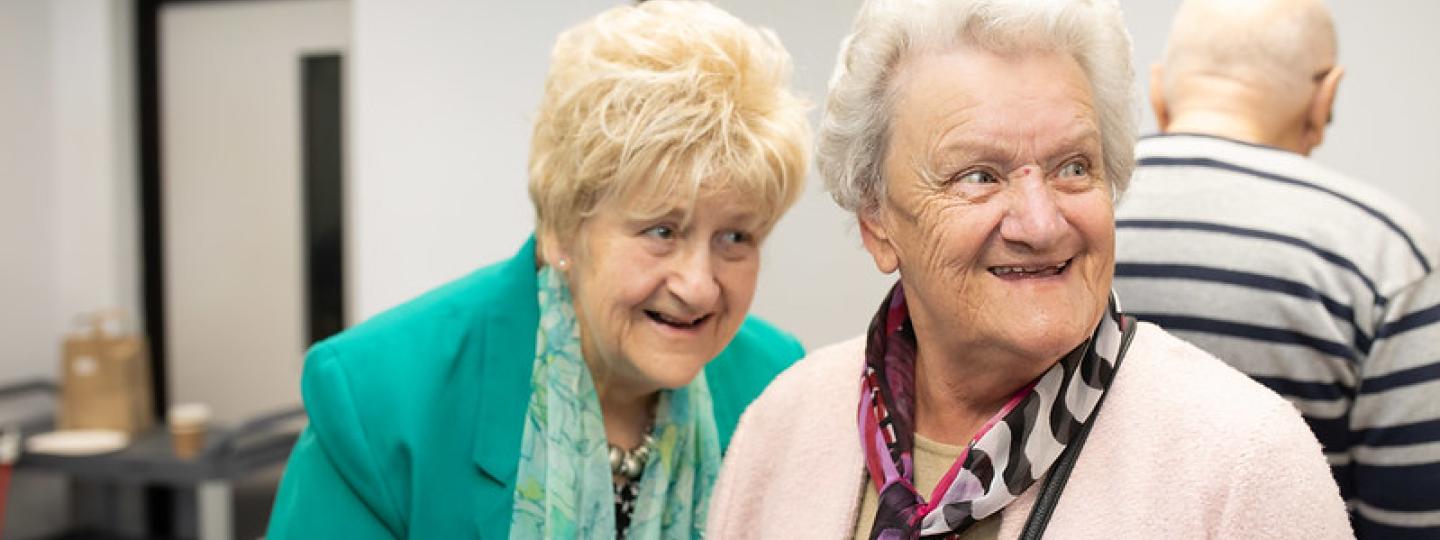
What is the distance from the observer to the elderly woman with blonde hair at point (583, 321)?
1.29m

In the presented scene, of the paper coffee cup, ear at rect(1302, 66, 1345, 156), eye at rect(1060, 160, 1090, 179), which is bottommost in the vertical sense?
the paper coffee cup

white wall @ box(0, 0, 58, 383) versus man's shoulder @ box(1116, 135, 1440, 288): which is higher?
man's shoulder @ box(1116, 135, 1440, 288)

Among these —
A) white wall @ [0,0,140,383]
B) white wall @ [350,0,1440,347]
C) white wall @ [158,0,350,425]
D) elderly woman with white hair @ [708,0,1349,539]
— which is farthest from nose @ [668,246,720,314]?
white wall @ [0,0,140,383]

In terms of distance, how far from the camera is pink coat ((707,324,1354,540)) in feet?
2.78

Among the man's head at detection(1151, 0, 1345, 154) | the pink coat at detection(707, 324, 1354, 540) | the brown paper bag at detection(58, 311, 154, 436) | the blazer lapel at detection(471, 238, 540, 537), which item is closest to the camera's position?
the pink coat at detection(707, 324, 1354, 540)

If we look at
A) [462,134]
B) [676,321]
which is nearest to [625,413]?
[676,321]

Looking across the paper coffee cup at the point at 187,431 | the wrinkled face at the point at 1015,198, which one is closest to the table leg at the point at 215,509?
the paper coffee cup at the point at 187,431

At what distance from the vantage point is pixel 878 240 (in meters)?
1.09

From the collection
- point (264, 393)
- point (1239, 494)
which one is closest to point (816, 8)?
point (1239, 494)

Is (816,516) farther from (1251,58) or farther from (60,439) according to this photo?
(60,439)

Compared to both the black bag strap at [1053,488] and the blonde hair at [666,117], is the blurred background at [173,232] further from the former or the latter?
the black bag strap at [1053,488]

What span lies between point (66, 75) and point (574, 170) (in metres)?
3.78

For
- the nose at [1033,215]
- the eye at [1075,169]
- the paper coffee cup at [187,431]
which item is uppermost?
the eye at [1075,169]

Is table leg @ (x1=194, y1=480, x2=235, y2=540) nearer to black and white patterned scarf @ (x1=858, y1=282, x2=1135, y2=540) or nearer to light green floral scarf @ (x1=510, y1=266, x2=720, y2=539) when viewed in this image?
Result: light green floral scarf @ (x1=510, y1=266, x2=720, y2=539)
